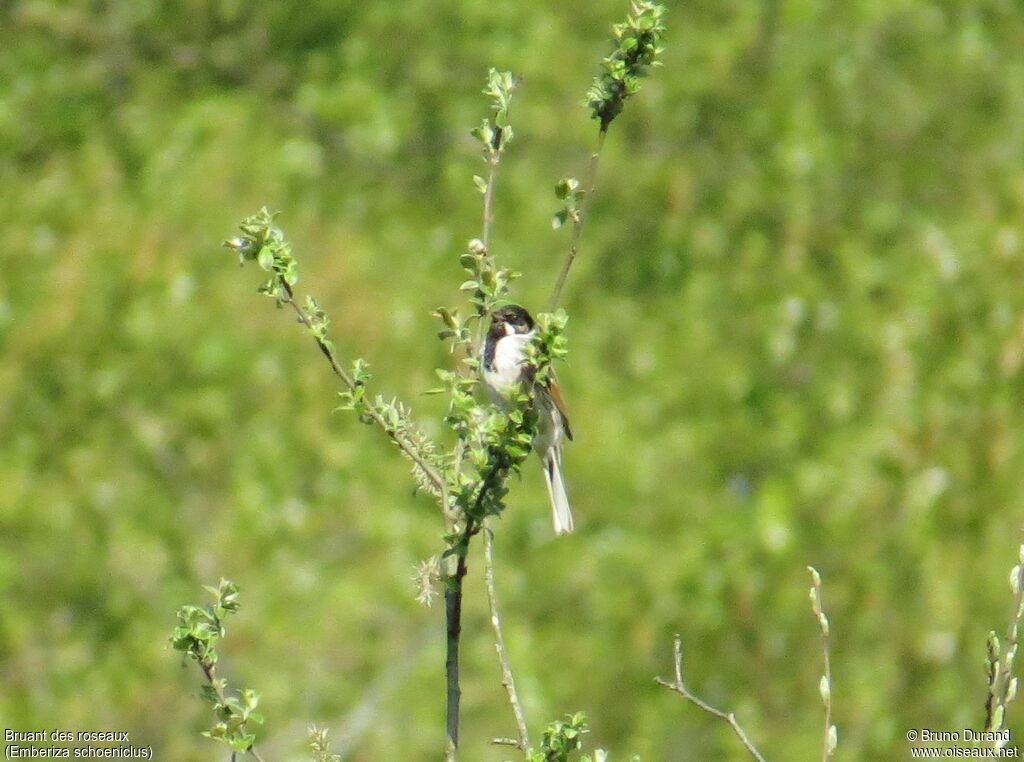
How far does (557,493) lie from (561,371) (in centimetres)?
315

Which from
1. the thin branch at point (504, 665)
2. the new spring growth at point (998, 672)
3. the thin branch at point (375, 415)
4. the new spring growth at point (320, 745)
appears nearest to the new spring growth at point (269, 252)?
the thin branch at point (375, 415)

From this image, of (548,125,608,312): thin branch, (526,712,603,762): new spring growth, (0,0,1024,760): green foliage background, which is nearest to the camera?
(526,712,603,762): new spring growth

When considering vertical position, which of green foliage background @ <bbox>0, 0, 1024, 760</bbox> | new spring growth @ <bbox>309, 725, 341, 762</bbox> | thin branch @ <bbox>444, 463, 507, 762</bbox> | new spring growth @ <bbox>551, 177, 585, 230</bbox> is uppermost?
green foliage background @ <bbox>0, 0, 1024, 760</bbox>

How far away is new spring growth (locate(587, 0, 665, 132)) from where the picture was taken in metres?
2.55

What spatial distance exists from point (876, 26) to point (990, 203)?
1402mm

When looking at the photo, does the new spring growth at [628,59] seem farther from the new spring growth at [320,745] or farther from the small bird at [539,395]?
the small bird at [539,395]

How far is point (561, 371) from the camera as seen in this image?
800 centimetres

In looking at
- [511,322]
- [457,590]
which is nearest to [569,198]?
[457,590]

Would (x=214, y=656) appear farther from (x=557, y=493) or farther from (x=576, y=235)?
(x=557, y=493)

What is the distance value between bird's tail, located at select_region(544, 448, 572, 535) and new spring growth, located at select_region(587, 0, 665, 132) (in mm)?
2108

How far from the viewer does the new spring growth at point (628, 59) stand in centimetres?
255

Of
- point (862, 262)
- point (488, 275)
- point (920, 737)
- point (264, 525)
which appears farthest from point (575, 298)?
point (488, 275)

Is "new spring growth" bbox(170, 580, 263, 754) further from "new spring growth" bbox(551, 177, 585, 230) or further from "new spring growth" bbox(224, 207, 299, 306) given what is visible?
"new spring growth" bbox(551, 177, 585, 230)

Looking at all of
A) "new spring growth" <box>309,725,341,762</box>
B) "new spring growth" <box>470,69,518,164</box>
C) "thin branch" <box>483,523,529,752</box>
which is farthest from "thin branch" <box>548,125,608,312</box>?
"new spring growth" <box>309,725,341,762</box>
